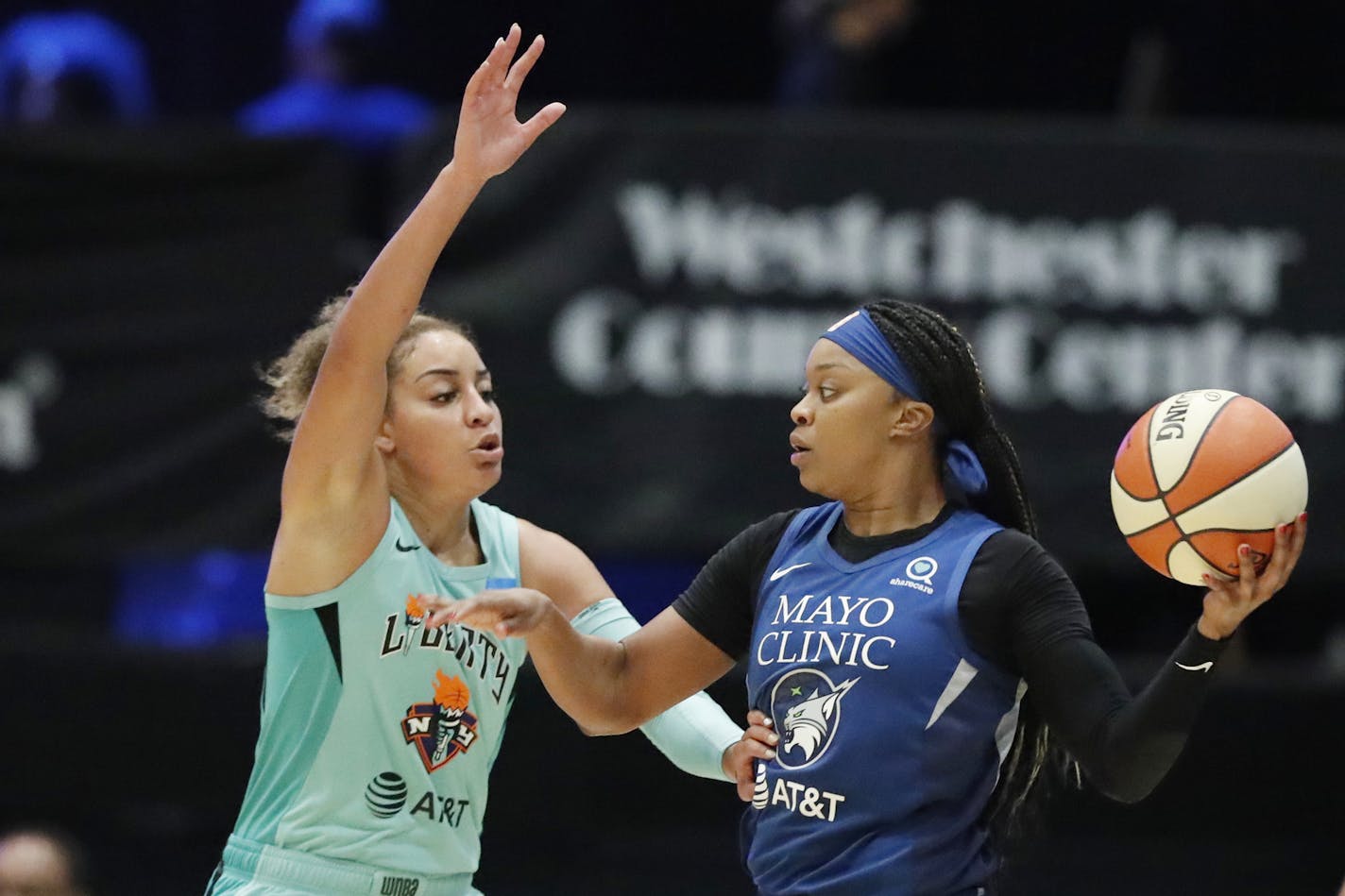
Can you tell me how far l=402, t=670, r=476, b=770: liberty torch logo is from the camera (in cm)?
404

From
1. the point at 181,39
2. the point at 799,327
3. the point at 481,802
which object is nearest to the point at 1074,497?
the point at 799,327

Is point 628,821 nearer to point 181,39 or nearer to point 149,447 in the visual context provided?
point 149,447

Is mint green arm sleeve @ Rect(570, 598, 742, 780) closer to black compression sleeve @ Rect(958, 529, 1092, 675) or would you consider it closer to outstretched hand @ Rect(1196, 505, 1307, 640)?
black compression sleeve @ Rect(958, 529, 1092, 675)

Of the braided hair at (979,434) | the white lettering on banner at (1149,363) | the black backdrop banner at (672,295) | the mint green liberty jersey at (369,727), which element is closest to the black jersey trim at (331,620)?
the mint green liberty jersey at (369,727)

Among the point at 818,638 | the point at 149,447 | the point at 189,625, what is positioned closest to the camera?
the point at 818,638

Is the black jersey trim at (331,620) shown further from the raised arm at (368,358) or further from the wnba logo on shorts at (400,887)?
the wnba logo on shorts at (400,887)

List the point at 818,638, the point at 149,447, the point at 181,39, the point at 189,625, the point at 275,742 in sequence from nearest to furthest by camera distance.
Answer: the point at 818,638
the point at 275,742
the point at 149,447
the point at 189,625
the point at 181,39

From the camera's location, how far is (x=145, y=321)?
7125 mm

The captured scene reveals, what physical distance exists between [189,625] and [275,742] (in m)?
3.69

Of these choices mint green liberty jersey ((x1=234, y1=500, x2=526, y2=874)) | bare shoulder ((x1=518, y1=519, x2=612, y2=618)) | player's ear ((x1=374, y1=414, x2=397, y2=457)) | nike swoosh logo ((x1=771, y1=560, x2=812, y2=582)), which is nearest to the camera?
nike swoosh logo ((x1=771, y1=560, x2=812, y2=582))

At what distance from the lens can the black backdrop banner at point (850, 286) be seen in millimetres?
7102

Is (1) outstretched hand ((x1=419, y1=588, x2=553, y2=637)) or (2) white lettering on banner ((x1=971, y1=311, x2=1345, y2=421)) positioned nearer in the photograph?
(1) outstretched hand ((x1=419, y1=588, x2=553, y2=637))

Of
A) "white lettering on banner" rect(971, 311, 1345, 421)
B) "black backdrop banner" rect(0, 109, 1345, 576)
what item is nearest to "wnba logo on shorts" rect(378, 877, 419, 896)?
"black backdrop banner" rect(0, 109, 1345, 576)

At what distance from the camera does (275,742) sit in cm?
402
